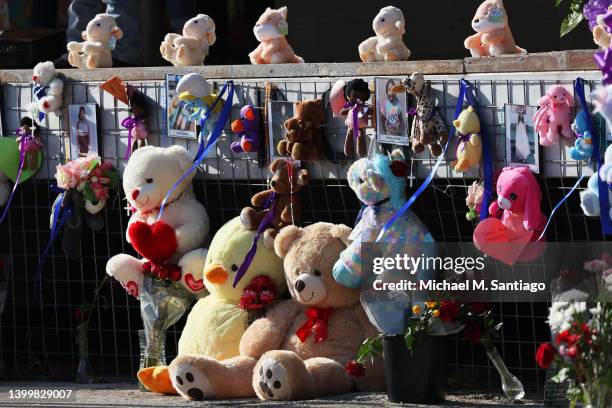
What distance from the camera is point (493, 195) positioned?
6707 mm

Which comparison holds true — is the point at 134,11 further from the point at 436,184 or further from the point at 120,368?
the point at 436,184

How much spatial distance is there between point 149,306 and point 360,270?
124cm

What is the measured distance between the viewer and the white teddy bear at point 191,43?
7762 millimetres

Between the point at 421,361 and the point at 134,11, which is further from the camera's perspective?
the point at 134,11

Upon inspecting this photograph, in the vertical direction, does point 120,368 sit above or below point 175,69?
below

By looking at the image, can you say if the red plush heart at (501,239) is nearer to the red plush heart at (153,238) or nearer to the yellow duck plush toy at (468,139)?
the yellow duck plush toy at (468,139)

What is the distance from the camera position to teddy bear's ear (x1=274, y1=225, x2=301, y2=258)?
280 inches

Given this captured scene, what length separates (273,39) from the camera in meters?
7.58

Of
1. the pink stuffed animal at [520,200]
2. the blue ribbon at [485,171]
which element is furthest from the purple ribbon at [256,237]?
the pink stuffed animal at [520,200]

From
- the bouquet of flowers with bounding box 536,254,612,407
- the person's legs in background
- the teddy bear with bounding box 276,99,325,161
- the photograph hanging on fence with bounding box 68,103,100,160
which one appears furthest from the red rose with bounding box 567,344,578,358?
the person's legs in background

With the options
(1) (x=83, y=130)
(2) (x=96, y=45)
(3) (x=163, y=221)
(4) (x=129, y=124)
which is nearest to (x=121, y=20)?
(2) (x=96, y=45)

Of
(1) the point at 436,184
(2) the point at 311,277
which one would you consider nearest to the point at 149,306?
(2) the point at 311,277

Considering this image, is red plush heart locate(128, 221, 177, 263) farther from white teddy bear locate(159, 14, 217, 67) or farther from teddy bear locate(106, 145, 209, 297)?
white teddy bear locate(159, 14, 217, 67)

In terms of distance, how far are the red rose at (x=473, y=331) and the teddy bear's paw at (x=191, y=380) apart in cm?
118
